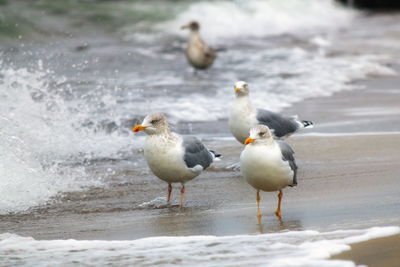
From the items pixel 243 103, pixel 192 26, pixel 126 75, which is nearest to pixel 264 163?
pixel 243 103

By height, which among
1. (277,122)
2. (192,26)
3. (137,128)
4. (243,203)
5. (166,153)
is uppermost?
(192,26)

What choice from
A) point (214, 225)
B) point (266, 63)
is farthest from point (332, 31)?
point (214, 225)

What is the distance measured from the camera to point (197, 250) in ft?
15.6

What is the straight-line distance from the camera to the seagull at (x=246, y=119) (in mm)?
7414

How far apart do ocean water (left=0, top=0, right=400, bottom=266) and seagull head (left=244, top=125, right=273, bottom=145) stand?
764 millimetres

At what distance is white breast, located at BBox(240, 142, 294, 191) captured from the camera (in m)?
5.46

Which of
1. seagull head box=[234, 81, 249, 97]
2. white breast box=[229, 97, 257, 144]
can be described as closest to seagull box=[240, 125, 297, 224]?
white breast box=[229, 97, 257, 144]

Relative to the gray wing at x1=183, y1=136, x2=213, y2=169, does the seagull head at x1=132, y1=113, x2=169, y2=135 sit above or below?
above

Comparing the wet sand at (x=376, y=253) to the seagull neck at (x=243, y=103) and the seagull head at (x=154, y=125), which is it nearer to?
the seagull head at (x=154, y=125)

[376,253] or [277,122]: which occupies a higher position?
[277,122]

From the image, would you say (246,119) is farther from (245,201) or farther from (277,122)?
(245,201)

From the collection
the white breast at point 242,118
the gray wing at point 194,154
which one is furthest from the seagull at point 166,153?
the white breast at point 242,118

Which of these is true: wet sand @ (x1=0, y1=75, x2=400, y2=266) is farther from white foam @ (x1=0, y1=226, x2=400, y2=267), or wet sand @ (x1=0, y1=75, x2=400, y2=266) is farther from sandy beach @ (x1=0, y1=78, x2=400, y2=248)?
white foam @ (x1=0, y1=226, x2=400, y2=267)

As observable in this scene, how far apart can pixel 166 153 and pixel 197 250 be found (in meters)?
1.58
